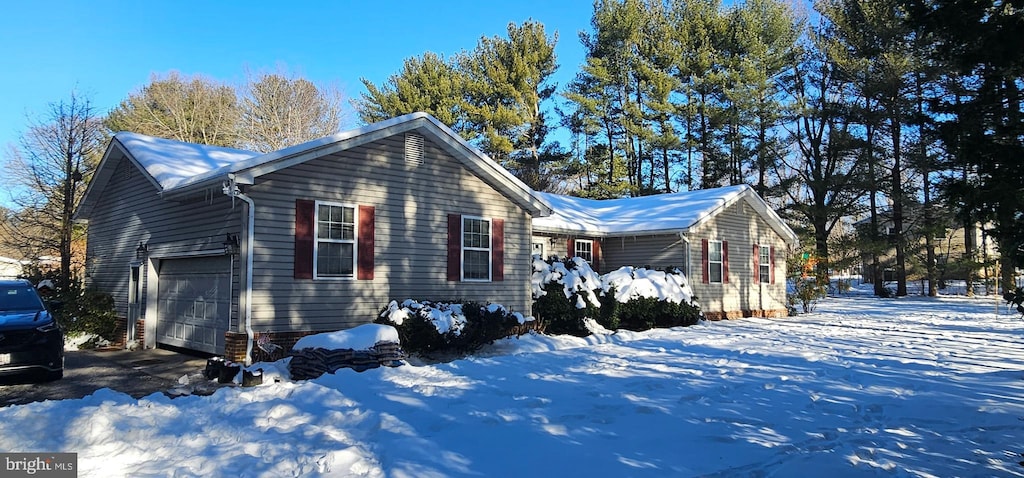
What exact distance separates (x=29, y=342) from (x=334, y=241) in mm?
4698

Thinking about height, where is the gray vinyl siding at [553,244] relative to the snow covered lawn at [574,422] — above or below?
above

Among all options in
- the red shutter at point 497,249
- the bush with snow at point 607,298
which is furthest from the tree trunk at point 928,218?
the red shutter at point 497,249

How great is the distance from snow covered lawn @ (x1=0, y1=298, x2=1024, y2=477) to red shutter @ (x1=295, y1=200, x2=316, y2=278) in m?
2.80

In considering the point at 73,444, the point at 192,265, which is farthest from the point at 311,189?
the point at 73,444

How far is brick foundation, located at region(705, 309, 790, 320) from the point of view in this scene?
780 inches

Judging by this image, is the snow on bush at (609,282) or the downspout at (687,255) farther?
the downspout at (687,255)

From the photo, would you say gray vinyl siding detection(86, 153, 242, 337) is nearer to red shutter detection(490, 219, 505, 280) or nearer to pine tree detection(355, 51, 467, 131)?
red shutter detection(490, 219, 505, 280)

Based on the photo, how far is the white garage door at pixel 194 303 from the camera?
11.5 meters

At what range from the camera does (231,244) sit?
35.4ft

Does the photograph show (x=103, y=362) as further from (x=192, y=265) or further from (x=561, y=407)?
(x=561, y=407)

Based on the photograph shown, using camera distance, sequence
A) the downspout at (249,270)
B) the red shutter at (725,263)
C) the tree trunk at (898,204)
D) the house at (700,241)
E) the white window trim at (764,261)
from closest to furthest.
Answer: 1. the downspout at (249,270)
2. the house at (700,241)
3. the red shutter at (725,263)
4. the white window trim at (764,261)
5. the tree trunk at (898,204)

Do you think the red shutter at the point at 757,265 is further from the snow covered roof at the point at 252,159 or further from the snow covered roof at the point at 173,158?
the snow covered roof at the point at 173,158

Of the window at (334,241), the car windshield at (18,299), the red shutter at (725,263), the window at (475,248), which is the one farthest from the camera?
the red shutter at (725,263)

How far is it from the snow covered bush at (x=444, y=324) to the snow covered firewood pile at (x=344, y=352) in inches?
49.9
